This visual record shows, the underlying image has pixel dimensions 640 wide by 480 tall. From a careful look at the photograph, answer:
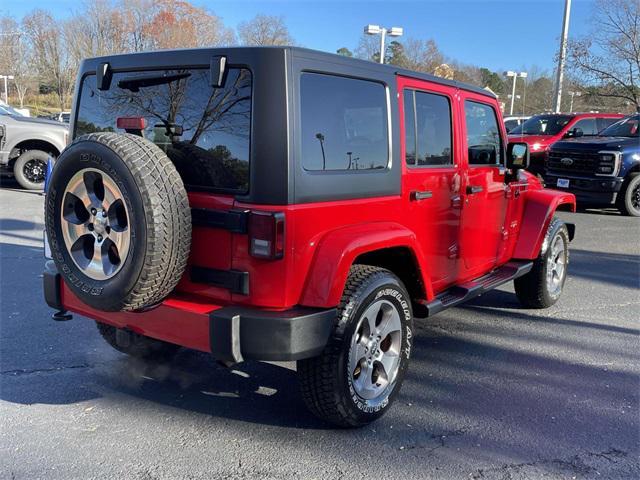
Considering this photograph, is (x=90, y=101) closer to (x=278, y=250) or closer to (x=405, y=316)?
(x=278, y=250)

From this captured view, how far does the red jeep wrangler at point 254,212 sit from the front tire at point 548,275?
1977 millimetres

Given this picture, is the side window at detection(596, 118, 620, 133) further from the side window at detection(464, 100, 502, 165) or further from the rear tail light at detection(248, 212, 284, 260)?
the rear tail light at detection(248, 212, 284, 260)

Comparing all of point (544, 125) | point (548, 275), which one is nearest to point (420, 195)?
point (548, 275)

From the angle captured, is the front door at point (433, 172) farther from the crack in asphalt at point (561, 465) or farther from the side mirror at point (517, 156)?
the crack in asphalt at point (561, 465)

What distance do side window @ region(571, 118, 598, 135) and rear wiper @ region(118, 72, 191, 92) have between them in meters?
13.2

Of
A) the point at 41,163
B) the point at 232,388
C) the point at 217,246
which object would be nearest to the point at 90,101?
the point at 217,246

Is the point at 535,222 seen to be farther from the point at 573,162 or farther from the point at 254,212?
the point at 573,162

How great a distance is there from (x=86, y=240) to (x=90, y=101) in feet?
3.28

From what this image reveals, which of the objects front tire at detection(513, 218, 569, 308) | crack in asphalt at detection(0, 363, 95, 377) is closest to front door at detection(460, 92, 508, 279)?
front tire at detection(513, 218, 569, 308)

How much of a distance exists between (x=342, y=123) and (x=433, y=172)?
0.93 meters

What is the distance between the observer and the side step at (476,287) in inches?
148

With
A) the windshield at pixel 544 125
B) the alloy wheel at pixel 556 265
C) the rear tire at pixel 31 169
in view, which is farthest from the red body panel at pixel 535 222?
the windshield at pixel 544 125

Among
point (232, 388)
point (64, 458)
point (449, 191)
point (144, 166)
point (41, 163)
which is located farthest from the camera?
point (41, 163)

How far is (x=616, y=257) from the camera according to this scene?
7.70m
